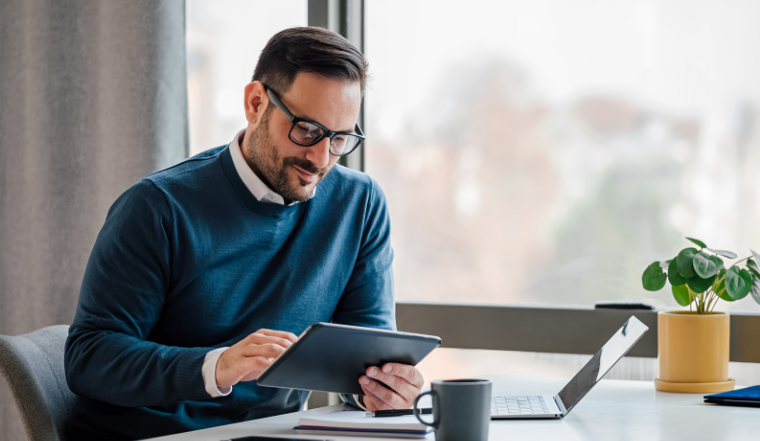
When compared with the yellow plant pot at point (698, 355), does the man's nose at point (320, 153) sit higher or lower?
higher

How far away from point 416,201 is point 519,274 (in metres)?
0.38

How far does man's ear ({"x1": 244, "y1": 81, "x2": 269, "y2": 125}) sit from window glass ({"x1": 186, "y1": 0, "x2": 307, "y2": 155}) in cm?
80

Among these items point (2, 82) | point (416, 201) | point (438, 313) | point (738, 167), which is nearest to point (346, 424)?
point (438, 313)

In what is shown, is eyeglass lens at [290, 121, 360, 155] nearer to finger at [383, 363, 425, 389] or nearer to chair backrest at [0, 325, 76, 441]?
finger at [383, 363, 425, 389]

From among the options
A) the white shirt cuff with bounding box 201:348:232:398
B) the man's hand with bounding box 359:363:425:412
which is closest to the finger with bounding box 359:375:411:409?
the man's hand with bounding box 359:363:425:412

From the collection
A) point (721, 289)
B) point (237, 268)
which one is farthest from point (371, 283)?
point (721, 289)

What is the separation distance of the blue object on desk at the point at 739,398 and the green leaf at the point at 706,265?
0.80 feet

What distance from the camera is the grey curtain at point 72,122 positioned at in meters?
2.13

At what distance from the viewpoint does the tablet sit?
104cm

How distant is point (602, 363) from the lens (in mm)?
1325

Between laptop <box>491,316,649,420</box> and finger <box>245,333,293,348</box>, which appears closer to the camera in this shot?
finger <box>245,333,293,348</box>

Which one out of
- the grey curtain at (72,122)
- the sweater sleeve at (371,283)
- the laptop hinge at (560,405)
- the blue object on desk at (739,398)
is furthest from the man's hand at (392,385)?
the grey curtain at (72,122)

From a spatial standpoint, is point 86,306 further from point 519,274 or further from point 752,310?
point 752,310

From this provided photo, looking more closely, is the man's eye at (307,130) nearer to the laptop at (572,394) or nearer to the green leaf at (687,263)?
the laptop at (572,394)
